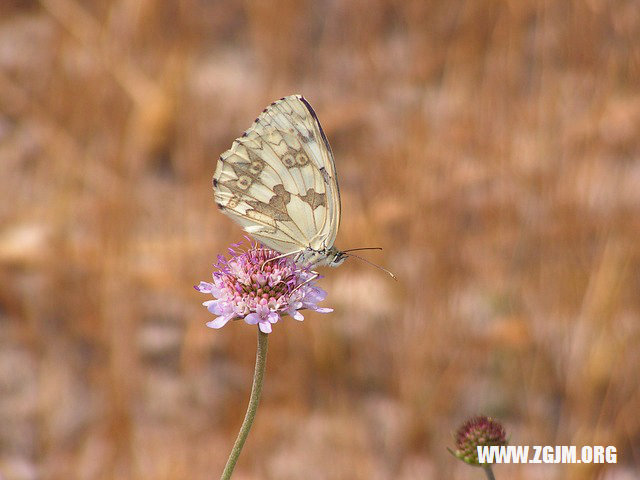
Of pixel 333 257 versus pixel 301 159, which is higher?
pixel 301 159

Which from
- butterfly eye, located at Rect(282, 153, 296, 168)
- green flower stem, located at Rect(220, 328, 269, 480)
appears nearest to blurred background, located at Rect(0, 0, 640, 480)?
butterfly eye, located at Rect(282, 153, 296, 168)

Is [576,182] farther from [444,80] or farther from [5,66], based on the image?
[5,66]

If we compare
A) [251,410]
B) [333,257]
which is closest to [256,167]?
[333,257]

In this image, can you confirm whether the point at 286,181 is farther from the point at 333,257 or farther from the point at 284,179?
the point at 333,257

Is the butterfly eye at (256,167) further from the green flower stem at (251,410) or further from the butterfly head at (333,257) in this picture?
the green flower stem at (251,410)

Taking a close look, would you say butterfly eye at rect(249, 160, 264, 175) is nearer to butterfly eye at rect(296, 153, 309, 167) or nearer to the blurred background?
butterfly eye at rect(296, 153, 309, 167)

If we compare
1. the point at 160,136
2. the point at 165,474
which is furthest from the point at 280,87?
the point at 165,474

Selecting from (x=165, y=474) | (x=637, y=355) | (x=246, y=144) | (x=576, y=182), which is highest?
(x=576, y=182)
